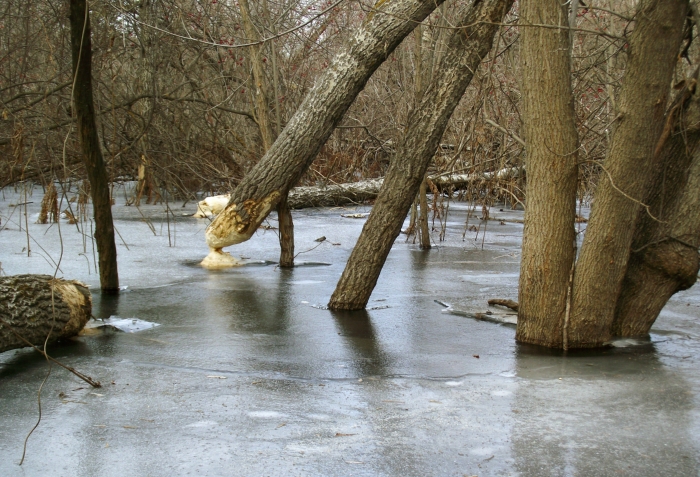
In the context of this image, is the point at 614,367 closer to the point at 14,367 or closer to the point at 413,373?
the point at 413,373

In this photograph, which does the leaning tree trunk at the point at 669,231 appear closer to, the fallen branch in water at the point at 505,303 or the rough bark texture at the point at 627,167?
the rough bark texture at the point at 627,167

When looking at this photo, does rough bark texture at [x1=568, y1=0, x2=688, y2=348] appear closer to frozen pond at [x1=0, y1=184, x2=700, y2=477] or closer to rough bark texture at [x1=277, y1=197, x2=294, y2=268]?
frozen pond at [x1=0, y1=184, x2=700, y2=477]

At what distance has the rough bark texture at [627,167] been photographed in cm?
589

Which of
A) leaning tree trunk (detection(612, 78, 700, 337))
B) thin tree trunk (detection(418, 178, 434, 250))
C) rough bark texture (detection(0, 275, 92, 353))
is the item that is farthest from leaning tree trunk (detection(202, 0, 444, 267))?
thin tree trunk (detection(418, 178, 434, 250))

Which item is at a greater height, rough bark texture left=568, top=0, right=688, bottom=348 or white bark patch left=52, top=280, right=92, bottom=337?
rough bark texture left=568, top=0, right=688, bottom=348

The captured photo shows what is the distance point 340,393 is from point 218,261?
6200mm

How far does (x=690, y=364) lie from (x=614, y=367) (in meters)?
0.63

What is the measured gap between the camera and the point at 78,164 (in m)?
10.2

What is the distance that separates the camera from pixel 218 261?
36.8 feet

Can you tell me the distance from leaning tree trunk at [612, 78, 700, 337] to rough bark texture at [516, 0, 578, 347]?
706 millimetres

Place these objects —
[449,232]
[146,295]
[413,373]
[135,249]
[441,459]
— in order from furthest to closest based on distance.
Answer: [449,232]
[135,249]
[146,295]
[413,373]
[441,459]

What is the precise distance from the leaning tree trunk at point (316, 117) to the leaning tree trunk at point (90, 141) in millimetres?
1602

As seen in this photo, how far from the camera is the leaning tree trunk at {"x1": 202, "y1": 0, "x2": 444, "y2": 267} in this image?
8102 mm

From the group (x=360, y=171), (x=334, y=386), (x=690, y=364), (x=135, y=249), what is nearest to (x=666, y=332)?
(x=690, y=364)
